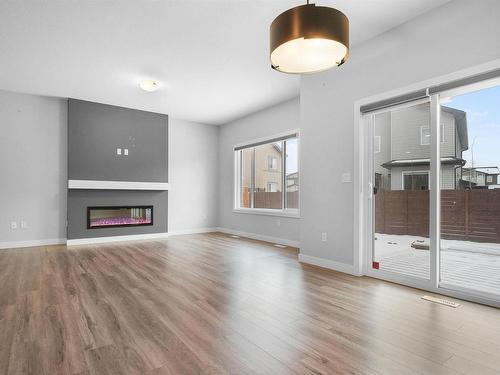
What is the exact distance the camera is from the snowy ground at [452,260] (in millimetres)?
2838

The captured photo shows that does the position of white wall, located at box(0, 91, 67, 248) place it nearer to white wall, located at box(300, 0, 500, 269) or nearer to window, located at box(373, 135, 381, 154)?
white wall, located at box(300, 0, 500, 269)

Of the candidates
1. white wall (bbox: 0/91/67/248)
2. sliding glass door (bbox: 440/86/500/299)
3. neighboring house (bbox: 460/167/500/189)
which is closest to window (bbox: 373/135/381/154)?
sliding glass door (bbox: 440/86/500/299)

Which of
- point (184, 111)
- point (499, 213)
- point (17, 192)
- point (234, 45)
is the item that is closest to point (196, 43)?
point (234, 45)

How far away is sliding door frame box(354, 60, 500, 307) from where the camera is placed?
Result: 8.99 feet

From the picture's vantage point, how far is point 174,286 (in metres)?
3.13

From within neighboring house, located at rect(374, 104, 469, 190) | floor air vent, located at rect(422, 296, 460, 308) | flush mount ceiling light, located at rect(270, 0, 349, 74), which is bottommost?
floor air vent, located at rect(422, 296, 460, 308)

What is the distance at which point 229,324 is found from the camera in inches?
87.4

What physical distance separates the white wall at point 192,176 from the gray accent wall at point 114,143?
381mm

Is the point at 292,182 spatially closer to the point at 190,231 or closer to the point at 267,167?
the point at 267,167

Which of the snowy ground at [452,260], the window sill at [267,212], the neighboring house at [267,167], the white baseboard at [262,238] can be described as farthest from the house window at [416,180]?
the neighboring house at [267,167]

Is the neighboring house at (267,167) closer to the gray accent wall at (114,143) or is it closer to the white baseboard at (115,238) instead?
the gray accent wall at (114,143)

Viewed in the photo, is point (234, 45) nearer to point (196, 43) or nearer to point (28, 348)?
point (196, 43)

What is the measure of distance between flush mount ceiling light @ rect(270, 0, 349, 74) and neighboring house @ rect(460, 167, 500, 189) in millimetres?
1831

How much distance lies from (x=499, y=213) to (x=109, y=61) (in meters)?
4.84
